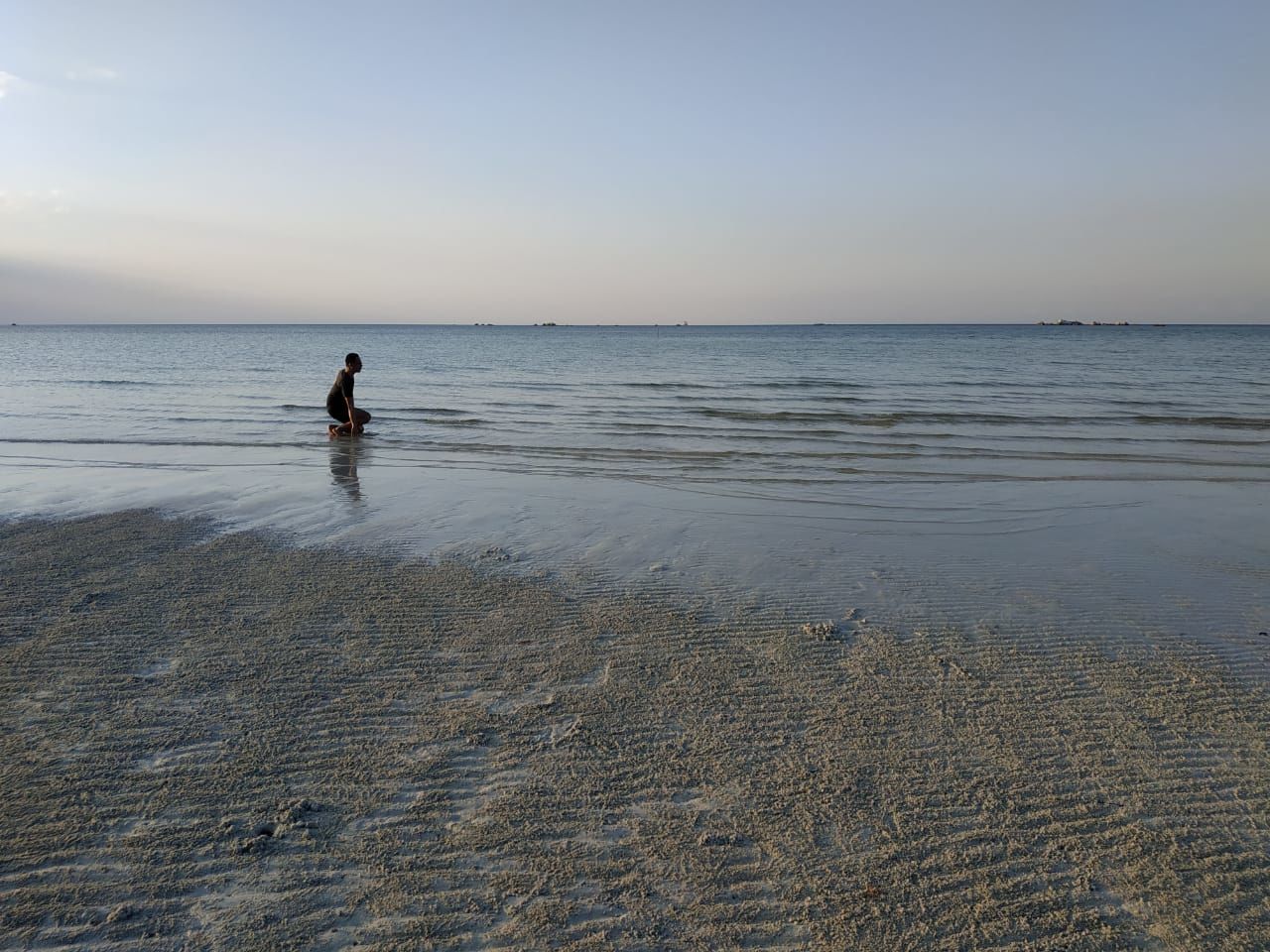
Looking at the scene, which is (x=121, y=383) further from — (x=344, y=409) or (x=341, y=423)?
(x=344, y=409)

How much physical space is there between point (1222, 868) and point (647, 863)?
84.1 inches

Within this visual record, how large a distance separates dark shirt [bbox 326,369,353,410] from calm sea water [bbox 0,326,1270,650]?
0.69 meters

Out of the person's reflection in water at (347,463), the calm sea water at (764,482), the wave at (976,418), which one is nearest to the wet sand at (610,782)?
the calm sea water at (764,482)

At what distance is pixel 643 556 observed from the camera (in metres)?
6.73

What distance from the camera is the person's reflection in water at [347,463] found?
962 centimetres

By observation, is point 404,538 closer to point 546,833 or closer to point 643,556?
point 643,556

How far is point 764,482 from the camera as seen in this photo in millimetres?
10375

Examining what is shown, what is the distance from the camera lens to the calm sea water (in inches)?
251

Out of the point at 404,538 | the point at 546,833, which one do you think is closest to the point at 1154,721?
the point at 546,833

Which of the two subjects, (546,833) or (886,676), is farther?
(886,676)

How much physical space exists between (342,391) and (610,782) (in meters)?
12.6

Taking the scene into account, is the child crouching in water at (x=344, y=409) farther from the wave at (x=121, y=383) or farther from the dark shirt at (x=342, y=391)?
the wave at (x=121, y=383)

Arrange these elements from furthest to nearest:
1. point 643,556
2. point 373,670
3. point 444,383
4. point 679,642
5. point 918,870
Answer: point 444,383 < point 643,556 < point 679,642 < point 373,670 < point 918,870

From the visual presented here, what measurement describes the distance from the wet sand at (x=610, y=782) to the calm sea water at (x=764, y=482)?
142cm
